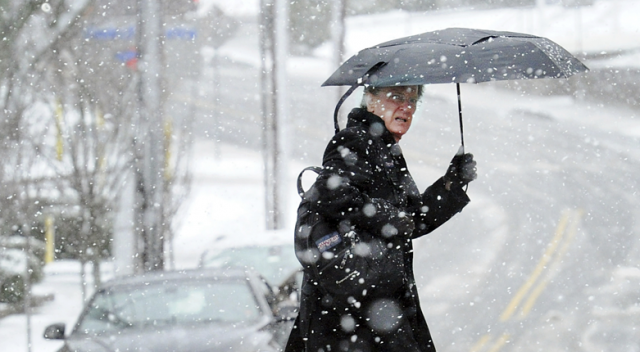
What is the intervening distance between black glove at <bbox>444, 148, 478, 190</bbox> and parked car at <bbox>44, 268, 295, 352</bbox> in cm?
240

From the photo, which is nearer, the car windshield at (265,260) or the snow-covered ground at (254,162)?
the car windshield at (265,260)

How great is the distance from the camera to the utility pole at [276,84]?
16.0 meters

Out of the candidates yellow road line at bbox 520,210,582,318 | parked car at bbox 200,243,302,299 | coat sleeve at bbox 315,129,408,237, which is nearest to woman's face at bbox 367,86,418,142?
coat sleeve at bbox 315,129,408,237

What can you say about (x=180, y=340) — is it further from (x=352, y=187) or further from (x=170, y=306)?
(x=352, y=187)

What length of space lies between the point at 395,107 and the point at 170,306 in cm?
323

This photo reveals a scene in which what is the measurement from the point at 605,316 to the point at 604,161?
15.0 metres

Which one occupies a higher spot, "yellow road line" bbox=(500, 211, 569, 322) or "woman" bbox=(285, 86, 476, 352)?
"woman" bbox=(285, 86, 476, 352)

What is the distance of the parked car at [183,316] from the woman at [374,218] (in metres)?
2.34

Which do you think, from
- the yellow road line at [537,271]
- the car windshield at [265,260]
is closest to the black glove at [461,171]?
the car windshield at [265,260]

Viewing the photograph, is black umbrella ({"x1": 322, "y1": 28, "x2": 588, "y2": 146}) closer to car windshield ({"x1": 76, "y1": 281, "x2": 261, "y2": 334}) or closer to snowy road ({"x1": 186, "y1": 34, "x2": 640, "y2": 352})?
snowy road ({"x1": 186, "y1": 34, "x2": 640, "y2": 352})

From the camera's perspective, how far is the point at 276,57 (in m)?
16.0

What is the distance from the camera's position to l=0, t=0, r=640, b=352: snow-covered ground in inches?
543

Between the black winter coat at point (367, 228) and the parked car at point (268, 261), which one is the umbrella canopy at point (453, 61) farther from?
the parked car at point (268, 261)

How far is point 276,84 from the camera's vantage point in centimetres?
1609
